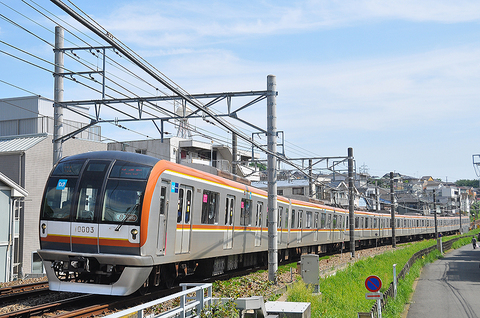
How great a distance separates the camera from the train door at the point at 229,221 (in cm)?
1448

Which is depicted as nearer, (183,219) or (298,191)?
(183,219)

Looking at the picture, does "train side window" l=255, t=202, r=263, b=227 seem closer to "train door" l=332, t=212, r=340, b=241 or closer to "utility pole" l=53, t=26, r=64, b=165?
"utility pole" l=53, t=26, r=64, b=165

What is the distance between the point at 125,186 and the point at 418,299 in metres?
12.2

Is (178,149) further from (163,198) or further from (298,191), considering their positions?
(163,198)

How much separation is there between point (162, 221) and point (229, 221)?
4322mm

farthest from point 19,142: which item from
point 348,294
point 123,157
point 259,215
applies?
point 348,294

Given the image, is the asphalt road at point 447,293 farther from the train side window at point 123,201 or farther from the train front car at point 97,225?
the train side window at point 123,201

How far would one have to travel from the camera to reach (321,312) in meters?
11.1

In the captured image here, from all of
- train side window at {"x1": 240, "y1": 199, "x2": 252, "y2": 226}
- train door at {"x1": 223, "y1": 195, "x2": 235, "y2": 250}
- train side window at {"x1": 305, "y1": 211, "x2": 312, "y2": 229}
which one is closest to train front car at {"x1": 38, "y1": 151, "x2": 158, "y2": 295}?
train door at {"x1": 223, "y1": 195, "x2": 235, "y2": 250}

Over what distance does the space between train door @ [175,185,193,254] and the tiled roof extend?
483 inches

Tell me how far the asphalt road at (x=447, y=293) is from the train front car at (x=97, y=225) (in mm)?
9058

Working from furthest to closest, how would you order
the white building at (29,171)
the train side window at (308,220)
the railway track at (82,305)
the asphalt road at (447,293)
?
the train side window at (308,220)
the white building at (29,171)
the asphalt road at (447,293)
the railway track at (82,305)

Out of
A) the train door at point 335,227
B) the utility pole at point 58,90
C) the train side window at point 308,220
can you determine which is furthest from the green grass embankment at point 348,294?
the utility pole at point 58,90

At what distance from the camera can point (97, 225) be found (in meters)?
10.0
